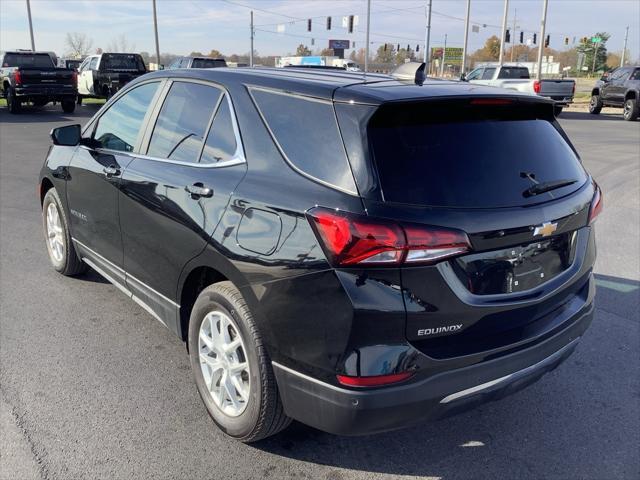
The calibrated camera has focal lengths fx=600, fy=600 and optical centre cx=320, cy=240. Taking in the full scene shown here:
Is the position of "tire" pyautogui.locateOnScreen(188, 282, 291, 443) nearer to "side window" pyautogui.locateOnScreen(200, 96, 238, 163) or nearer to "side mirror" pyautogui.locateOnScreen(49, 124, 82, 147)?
"side window" pyautogui.locateOnScreen(200, 96, 238, 163)

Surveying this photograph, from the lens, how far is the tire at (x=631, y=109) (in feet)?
75.6

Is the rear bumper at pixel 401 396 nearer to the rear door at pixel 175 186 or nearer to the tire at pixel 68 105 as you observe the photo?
the rear door at pixel 175 186

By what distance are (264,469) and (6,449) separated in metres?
1.29

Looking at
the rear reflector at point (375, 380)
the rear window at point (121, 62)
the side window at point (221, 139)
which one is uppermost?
the rear window at point (121, 62)

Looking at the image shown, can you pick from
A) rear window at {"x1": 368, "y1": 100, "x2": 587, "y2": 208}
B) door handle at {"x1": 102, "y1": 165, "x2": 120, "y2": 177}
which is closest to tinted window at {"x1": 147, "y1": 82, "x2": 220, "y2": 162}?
door handle at {"x1": 102, "y1": 165, "x2": 120, "y2": 177}

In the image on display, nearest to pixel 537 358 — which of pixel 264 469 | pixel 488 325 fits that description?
pixel 488 325

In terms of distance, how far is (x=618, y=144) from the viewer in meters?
15.4

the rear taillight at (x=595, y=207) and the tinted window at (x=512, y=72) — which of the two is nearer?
the rear taillight at (x=595, y=207)

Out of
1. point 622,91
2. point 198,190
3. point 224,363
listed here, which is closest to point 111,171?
point 198,190

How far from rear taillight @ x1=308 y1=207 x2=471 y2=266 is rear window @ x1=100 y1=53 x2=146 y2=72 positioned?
2504 centimetres

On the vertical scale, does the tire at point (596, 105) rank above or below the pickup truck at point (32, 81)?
below

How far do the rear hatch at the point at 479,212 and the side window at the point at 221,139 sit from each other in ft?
2.85

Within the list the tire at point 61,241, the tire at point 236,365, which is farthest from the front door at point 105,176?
the tire at point 236,365

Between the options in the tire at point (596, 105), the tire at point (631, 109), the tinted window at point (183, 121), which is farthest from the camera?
the tire at point (596, 105)
